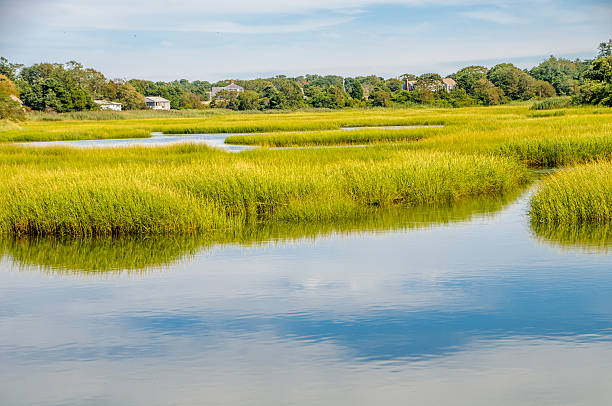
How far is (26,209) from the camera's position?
54.5 ft

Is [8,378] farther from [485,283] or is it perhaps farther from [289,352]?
[485,283]

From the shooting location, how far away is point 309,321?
34.1ft

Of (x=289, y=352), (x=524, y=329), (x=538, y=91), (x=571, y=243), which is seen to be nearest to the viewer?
(x=289, y=352)

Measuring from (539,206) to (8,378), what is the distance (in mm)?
12660

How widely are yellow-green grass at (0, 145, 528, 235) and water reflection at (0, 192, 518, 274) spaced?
1.23 ft

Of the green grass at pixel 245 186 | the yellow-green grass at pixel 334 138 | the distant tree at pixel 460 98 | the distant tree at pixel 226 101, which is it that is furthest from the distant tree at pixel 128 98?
the green grass at pixel 245 186

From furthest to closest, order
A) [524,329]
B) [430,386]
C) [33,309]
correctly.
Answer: [33,309] < [524,329] < [430,386]

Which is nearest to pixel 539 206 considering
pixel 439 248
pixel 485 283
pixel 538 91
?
pixel 439 248

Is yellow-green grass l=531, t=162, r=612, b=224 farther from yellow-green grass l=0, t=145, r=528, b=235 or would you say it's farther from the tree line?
the tree line

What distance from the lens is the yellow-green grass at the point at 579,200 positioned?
1662cm

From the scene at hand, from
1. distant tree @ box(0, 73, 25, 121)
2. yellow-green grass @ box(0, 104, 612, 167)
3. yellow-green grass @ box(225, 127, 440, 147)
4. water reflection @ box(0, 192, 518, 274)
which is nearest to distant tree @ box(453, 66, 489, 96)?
yellow-green grass @ box(0, 104, 612, 167)

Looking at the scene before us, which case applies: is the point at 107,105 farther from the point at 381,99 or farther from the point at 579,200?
the point at 579,200

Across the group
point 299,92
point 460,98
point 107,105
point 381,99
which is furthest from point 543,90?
point 107,105

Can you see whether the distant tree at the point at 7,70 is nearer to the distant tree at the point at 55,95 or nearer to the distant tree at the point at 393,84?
the distant tree at the point at 55,95
